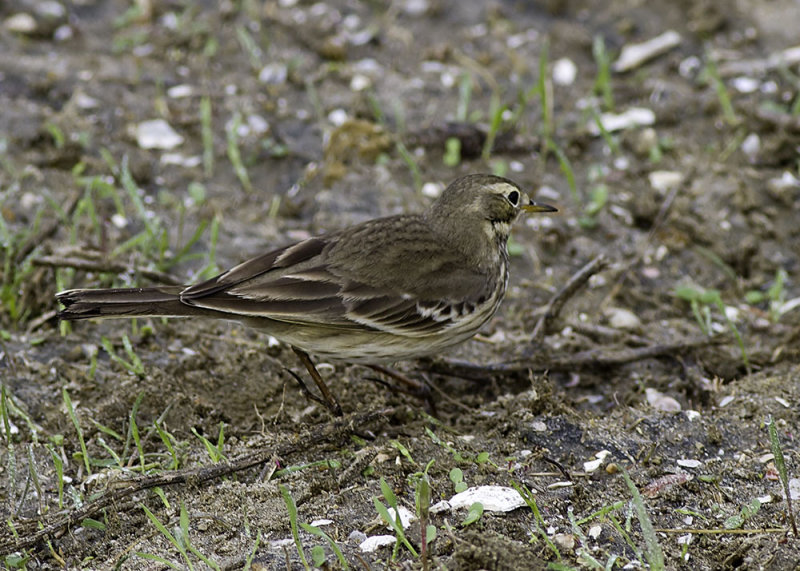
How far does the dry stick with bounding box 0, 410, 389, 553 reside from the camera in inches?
152

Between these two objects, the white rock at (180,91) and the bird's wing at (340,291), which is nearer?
the bird's wing at (340,291)

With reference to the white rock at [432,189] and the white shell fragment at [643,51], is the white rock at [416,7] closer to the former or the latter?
the white shell fragment at [643,51]

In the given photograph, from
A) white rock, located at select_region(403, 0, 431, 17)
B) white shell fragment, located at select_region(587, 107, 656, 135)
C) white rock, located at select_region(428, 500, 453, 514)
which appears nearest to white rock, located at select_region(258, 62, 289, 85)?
white rock, located at select_region(403, 0, 431, 17)

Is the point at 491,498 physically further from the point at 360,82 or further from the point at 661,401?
the point at 360,82

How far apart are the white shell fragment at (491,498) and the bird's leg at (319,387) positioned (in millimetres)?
928

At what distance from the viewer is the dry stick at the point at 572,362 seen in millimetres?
5000

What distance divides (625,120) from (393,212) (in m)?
2.01

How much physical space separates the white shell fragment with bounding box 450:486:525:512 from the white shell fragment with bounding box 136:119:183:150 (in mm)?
3952

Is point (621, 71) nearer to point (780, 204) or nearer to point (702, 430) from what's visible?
point (780, 204)

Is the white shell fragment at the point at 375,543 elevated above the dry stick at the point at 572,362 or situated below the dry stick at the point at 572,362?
above

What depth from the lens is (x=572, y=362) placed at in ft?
16.5

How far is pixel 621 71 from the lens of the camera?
7801 mm

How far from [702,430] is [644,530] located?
1.19 m

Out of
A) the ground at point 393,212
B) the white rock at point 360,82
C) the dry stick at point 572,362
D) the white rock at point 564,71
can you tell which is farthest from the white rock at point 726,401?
the white rock at point 360,82
